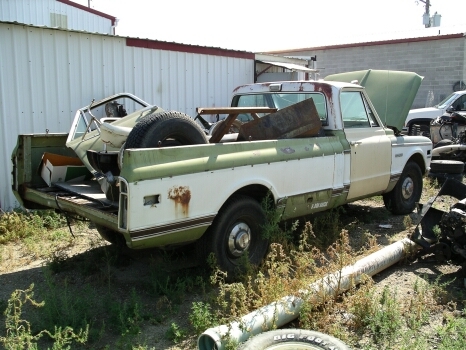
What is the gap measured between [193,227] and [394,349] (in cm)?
A: 184

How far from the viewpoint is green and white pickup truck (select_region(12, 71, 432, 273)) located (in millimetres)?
3978

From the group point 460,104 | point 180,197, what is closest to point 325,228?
point 180,197

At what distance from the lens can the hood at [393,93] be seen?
7145 millimetres

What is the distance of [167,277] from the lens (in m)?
4.58

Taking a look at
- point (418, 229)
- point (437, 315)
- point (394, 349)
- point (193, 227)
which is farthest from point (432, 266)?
point (193, 227)

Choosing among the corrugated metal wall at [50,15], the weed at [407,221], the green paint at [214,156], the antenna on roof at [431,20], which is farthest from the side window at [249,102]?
the antenna on roof at [431,20]

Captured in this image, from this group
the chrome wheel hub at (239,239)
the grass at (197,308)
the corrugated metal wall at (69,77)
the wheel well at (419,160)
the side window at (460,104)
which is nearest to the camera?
the grass at (197,308)

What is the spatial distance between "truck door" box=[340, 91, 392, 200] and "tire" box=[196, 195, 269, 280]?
164 cm

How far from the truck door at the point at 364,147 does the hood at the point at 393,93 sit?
702mm

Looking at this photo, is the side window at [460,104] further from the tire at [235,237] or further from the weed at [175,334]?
the weed at [175,334]

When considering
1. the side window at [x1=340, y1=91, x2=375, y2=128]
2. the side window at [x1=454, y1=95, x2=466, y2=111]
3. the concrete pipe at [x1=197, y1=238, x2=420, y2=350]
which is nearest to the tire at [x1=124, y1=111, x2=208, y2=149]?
the concrete pipe at [x1=197, y1=238, x2=420, y2=350]

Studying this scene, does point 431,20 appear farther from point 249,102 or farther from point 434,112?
point 249,102

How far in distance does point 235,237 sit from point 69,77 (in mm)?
5080

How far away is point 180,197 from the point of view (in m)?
4.05
